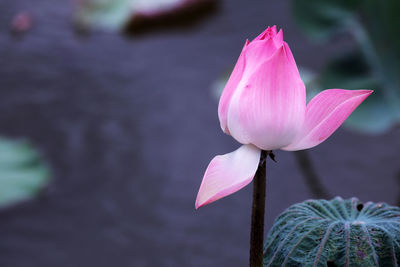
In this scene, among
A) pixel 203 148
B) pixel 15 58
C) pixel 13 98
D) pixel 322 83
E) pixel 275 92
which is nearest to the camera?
pixel 275 92

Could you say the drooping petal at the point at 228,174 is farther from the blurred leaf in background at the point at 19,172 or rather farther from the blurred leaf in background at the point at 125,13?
the blurred leaf in background at the point at 125,13

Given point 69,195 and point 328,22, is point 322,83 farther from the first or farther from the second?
point 69,195

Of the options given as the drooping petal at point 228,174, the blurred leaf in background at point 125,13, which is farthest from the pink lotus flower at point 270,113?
the blurred leaf in background at point 125,13

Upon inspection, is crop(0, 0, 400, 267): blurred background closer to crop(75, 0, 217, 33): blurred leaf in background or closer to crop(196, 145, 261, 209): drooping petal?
crop(75, 0, 217, 33): blurred leaf in background

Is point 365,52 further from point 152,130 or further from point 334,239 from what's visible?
point 334,239

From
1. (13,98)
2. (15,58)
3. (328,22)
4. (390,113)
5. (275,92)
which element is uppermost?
(15,58)

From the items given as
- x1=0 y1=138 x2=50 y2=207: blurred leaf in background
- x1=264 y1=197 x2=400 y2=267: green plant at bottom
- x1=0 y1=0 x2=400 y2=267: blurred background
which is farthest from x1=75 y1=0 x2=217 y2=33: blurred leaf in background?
x1=264 y1=197 x2=400 y2=267: green plant at bottom

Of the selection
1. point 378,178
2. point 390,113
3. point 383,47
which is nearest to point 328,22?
point 383,47
